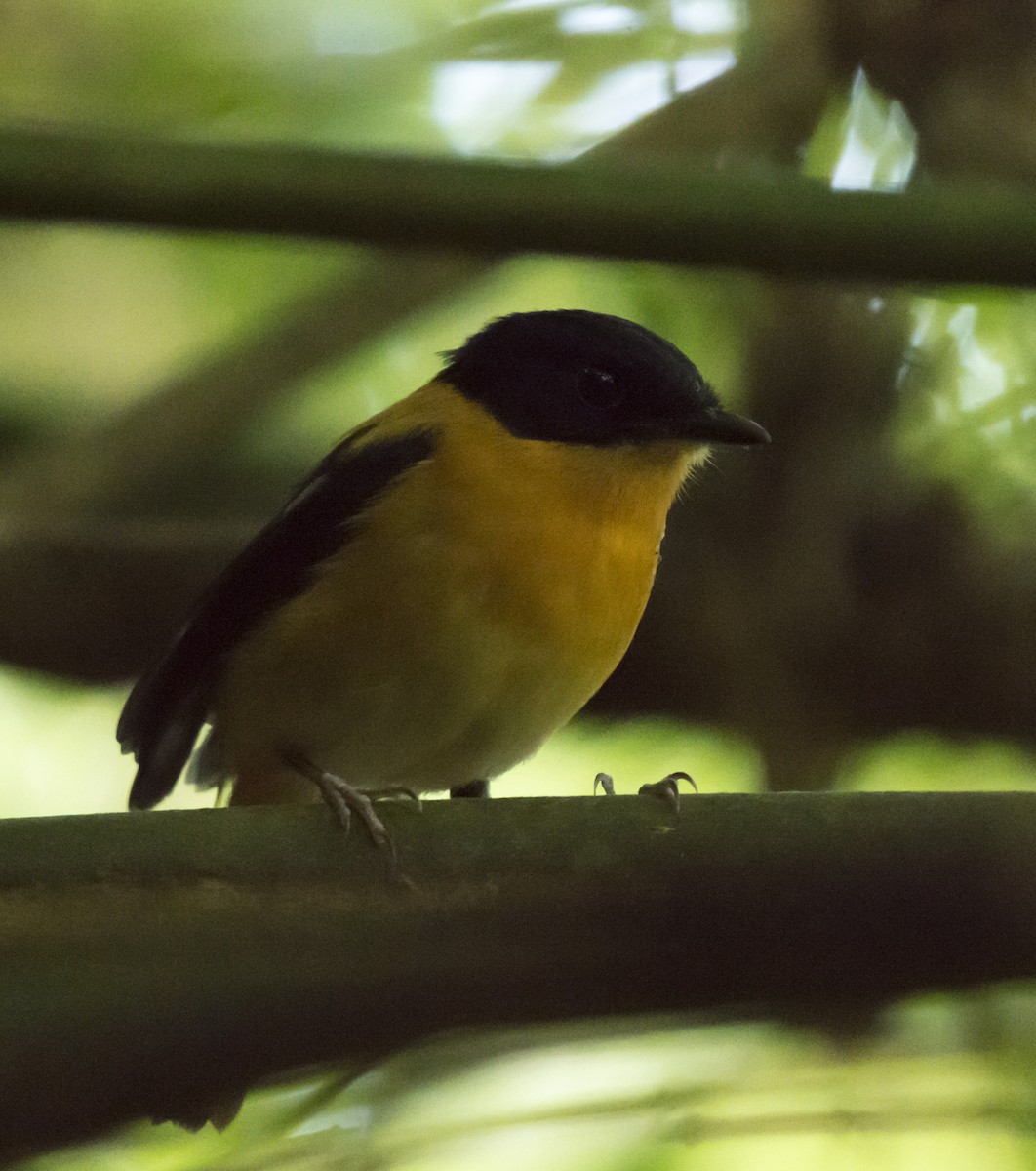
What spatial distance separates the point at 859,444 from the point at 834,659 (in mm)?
468

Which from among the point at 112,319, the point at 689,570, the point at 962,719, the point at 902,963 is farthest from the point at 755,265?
the point at 112,319

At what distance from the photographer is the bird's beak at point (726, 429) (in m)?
3.00

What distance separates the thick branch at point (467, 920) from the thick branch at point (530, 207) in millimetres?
639

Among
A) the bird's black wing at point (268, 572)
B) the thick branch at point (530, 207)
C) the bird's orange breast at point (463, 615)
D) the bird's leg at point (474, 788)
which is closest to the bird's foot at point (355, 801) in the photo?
the bird's orange breast at point (463, 615)

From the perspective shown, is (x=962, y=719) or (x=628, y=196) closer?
(x=628, y=196)

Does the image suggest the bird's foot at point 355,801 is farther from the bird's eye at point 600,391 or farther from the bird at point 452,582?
the bird's eye at point 600,391

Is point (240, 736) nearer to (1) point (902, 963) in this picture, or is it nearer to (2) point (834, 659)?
(2) point (834, 659)

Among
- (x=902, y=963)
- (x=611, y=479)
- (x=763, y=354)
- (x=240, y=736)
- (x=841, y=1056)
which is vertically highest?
(x=763, y=354)

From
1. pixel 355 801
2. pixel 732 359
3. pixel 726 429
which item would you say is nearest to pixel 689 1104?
pixel 355 801

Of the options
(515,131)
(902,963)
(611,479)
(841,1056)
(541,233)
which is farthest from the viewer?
(515,131)

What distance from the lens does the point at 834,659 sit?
3.49 metres

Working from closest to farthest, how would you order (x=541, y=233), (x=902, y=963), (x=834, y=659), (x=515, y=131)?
(x=902, y=963) < (x=541, y=233) < (x=834, y=659) < (x=515, y=131)

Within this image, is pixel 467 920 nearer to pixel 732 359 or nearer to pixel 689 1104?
pixel 689 1104

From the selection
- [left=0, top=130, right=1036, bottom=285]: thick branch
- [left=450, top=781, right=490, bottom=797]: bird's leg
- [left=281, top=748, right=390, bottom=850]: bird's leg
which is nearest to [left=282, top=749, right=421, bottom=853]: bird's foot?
[left=281, top=748, right=390, bottom=850]: bird's leg
